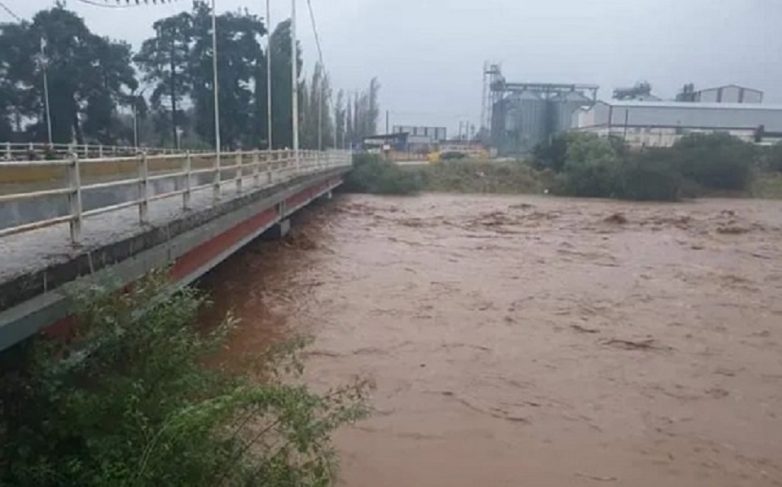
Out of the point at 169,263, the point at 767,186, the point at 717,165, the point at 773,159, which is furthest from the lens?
the point at 773,159

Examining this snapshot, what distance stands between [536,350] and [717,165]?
148ft

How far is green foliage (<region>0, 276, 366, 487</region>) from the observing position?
388 centimetres

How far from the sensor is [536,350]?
10250 mm

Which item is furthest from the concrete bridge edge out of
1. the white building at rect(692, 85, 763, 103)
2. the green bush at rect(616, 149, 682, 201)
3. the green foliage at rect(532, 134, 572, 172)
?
the white building at rect(692, 85, 763, 103)

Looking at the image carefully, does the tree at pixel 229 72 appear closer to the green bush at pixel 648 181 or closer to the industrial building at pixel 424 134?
the green bush at pixel 648 181

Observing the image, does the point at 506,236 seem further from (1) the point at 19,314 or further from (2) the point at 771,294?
(1) the point at 19,314

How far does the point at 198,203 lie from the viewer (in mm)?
10305

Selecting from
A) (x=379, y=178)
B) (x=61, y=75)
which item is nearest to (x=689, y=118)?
(x=379, y=178)

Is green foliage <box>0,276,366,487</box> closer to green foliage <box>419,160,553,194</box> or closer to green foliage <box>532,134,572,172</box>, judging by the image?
green foliage <box>419,160,553,194</box>

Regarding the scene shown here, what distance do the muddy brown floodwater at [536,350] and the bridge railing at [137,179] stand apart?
7.03 feet

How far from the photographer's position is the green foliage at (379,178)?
4769 centimetres

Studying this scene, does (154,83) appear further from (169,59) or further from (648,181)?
(648,181)

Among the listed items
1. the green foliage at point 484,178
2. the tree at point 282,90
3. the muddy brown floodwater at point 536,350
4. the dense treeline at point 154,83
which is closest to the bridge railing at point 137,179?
the muddy brown floodwater at point 536,350

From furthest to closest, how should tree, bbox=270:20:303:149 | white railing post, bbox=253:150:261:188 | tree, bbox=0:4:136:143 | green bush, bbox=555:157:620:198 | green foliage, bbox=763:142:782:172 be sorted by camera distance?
1. green foliage, bbox=763:142:782:172
2. tree, bbox=270:20:303:149
3. green bush, bbox=555:157:620:198
4. tree, bbox=0:4:136:143
5. white railing post, bbox=253:150:261:188
